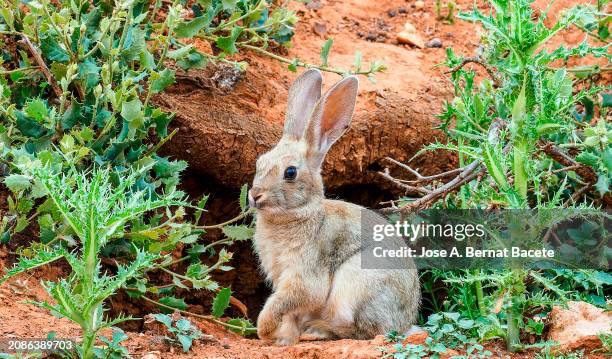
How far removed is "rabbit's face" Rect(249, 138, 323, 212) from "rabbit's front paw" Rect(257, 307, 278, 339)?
25.7 inches

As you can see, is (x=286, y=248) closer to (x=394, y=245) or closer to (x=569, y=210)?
(x=394, y=245)

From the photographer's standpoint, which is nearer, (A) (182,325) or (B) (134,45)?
(A) (182,325)

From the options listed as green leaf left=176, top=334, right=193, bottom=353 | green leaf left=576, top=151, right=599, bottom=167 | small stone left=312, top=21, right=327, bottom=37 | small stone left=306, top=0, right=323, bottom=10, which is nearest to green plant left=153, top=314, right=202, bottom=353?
green leaf left=176, top=334, right=193, bottom=353

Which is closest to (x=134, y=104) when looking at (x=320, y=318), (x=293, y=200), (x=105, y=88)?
Answer: (x=105, y=88)

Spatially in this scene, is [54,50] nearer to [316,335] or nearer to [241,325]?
[241,325]

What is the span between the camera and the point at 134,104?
5.39 m

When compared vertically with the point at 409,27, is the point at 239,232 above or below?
below

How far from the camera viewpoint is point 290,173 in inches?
231

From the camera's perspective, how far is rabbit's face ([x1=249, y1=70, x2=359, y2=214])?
5.80 metres

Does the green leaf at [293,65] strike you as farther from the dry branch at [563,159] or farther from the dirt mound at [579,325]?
the dirt mound at [579,325]

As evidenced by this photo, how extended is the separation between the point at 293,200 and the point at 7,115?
5.85 feet

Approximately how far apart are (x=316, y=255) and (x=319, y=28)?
100.0 inches

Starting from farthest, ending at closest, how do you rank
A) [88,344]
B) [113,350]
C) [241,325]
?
[241,325], [113,350], [88,344]

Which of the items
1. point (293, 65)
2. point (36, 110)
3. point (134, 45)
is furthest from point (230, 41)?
point (36, 110)
